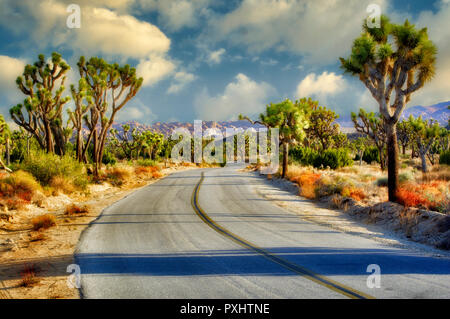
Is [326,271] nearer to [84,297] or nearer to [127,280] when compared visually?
[127,280]

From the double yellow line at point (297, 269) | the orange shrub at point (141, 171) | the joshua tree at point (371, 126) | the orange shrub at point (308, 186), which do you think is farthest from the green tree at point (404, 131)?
the double yellow line at point (297, 269)

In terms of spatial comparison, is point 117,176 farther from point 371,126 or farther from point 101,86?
point 371,126

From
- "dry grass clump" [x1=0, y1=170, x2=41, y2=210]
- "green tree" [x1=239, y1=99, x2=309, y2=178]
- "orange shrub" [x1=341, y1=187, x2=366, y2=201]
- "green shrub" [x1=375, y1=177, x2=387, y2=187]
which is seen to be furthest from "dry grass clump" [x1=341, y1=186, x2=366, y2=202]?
"dry grass clump" [x1=0, y1=170, x2=41, y2=210]

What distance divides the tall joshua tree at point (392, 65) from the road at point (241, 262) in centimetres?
616

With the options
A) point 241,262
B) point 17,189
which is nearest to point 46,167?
A: point 17,189

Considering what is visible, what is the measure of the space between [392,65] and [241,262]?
39.2 ft

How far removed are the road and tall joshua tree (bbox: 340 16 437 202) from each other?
6160mm

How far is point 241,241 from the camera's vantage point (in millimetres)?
8555

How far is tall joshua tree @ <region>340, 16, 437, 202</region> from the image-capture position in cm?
1239

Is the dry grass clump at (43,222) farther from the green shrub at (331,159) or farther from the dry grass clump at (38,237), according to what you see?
the green shrub at (331,159)

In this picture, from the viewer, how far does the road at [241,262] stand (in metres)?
5.30

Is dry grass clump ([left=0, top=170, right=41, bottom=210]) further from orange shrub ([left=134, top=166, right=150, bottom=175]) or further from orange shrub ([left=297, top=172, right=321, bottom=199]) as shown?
orange shrub ([left=134, top=166, right=150, bottom=175])
